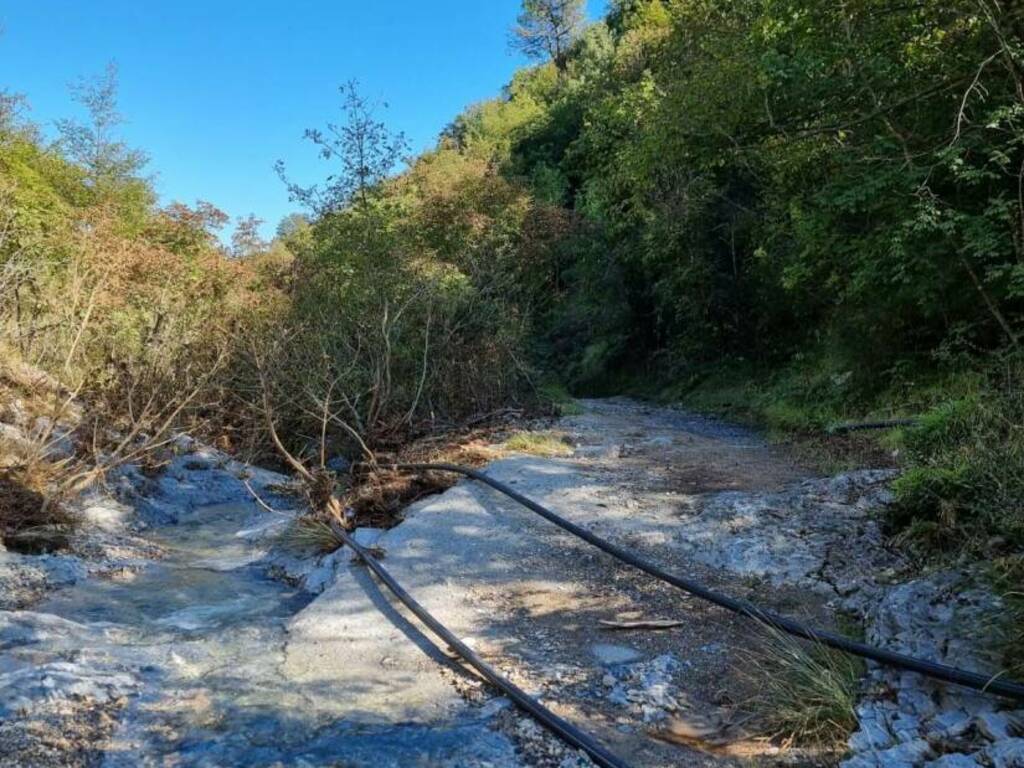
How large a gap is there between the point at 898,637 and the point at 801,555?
57.0 inches

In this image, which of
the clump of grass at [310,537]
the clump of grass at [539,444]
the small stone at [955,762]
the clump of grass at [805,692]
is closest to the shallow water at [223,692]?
the clump of grass at [310,537]

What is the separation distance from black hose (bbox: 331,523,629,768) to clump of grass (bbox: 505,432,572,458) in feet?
12.5

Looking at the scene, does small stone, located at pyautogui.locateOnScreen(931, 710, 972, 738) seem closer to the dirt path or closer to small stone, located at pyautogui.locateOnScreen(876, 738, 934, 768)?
small stone, located at pyautogui.locateOnScreen(876, 738, 934, 768)

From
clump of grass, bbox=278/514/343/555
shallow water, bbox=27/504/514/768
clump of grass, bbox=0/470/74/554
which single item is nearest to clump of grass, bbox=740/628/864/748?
shallow water, bbox=27/504/514/768

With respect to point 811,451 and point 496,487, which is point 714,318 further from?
point 496,487

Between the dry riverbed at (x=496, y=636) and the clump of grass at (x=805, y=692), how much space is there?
0.22 ft

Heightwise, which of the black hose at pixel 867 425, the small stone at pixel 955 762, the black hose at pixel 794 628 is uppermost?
the black hose at pixel 867 425

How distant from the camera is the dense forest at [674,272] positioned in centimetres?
770

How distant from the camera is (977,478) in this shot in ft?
13.1

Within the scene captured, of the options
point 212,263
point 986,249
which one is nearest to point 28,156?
point 212,263

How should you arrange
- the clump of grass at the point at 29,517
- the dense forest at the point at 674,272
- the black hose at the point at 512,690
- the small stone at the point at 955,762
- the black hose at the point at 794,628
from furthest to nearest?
1. the dense forest at the point at 674,272
2. the clump of grass at the point at 29,517
3. the black hose at the point at 512,690
4. the black hose at the point at 794,628
5. the small stone at the point at 955,762

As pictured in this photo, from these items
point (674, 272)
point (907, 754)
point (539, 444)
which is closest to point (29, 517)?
point (539, 444)

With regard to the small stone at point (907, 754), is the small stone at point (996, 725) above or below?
above

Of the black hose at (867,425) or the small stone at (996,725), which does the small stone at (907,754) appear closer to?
the small stone at (996,725)
